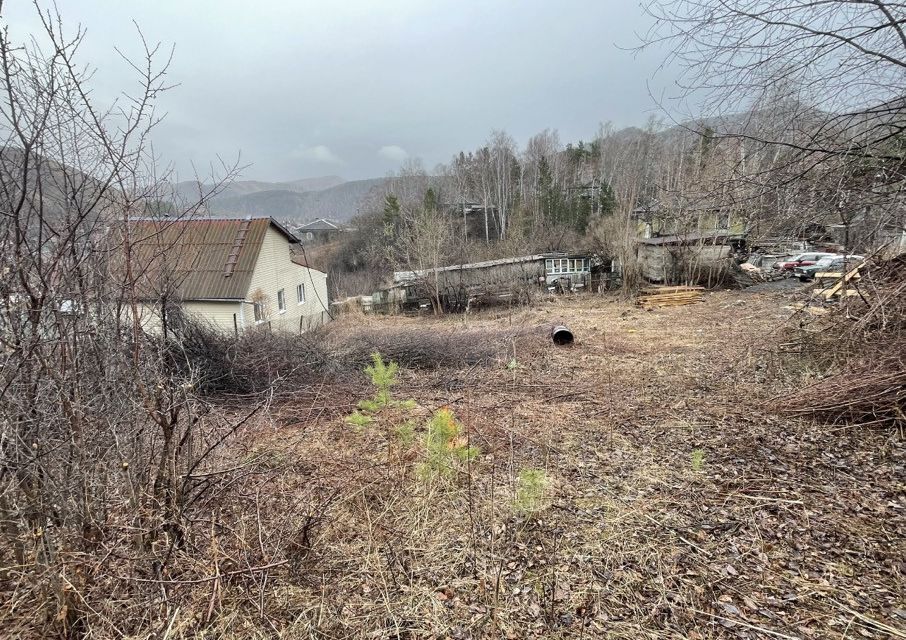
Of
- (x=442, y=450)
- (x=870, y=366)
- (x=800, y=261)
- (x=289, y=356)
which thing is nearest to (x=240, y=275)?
(x=289, y=356)

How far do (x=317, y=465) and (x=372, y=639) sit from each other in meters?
2.35

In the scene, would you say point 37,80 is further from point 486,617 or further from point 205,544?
point 486,617

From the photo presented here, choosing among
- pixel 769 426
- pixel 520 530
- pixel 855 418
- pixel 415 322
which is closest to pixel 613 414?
pixel 769 426

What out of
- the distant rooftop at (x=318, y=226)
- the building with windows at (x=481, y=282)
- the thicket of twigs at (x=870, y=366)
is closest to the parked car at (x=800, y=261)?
the building with windows at (x=481, y=282)

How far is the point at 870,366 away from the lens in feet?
13.6

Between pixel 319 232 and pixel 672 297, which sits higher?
pixel 319 232

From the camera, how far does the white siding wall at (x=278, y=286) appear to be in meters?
16.5

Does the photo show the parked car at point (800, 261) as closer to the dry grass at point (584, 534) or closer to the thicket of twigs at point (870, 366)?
the thicket of twigs at point (870, 366)

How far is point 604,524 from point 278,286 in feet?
60.7

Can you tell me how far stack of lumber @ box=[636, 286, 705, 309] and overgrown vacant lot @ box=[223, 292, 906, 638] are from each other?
13822 millimetres

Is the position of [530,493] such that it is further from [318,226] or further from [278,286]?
[318,226]

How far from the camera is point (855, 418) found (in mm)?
4031

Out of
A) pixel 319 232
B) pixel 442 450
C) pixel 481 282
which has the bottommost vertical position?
pixel 481 282

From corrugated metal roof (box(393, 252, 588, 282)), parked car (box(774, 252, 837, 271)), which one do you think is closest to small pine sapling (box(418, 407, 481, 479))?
corrugated metal roof (box(393, 252, 588, 282))
